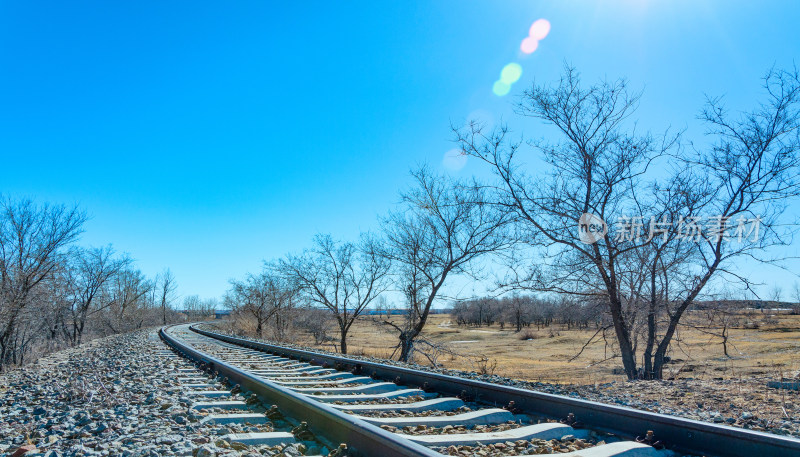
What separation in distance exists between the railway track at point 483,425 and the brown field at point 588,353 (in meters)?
6.39

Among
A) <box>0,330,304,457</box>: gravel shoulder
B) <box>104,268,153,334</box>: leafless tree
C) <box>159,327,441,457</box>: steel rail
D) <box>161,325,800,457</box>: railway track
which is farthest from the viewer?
<box>104,268,153,334</box>: leafless tree

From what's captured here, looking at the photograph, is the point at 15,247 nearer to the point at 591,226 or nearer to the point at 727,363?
the point at 591,226

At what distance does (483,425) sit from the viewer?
3.95 m

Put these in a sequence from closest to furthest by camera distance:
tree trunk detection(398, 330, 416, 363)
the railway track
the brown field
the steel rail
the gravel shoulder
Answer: the steel rail → the railway track → the gravel shoulder → the brown field → tree trunk detection(398, 330, 416, 363)

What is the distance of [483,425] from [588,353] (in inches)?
1577

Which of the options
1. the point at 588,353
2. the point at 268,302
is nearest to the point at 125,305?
the point at 268,302

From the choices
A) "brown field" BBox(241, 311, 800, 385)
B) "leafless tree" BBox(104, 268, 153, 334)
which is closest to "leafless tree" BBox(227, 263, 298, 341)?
"brown field" BBox(241, 311, 800, 385)

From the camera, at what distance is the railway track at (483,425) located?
295 centimetres

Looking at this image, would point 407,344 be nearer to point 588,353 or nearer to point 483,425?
point 483,425

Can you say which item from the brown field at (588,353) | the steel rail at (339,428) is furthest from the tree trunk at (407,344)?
the steel rail at (339,428)

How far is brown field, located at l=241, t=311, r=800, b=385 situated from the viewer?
1306cm

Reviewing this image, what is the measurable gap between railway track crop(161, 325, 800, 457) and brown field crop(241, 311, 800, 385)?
6.39 m

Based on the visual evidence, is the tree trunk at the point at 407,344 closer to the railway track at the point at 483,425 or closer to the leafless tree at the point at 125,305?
the railway track at the point at 483,425

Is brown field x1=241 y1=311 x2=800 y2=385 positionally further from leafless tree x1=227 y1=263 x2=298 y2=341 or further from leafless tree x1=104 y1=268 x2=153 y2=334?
leafless tree x1=104 y1=268 x2=153 y2=334
